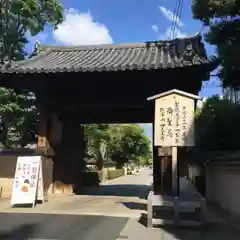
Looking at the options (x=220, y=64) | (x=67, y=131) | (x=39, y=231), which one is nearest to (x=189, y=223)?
(x=39, y=231)

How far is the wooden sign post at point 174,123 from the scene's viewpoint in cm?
1029

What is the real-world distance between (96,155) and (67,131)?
73.3 ft

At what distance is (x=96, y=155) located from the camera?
1561 inches

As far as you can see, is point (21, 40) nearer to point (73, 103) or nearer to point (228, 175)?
point (73, 103)

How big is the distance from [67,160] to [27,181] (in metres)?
4.48

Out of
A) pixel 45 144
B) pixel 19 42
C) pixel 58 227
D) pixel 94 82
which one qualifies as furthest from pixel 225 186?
pixel 19 42

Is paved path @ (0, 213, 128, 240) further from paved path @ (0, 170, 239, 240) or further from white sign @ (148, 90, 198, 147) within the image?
white sign @ (148, 90, 198, 147)

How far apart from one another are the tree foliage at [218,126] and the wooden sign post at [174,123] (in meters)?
2.50

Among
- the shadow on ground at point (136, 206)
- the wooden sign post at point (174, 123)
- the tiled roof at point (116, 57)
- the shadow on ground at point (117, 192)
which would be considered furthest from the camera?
the shadow on ground at point (117, 192)

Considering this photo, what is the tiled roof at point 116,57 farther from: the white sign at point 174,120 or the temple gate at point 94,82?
the white sign at point 174,120

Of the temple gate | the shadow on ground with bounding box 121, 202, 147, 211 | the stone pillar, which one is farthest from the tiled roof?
the shadow on ground with bounding box 121, 202, 147, 211

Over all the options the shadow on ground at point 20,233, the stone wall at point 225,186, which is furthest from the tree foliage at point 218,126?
the shadow on ground at point 20,233

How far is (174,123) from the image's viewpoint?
34.4 ft

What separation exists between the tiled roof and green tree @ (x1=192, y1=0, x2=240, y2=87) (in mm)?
939
